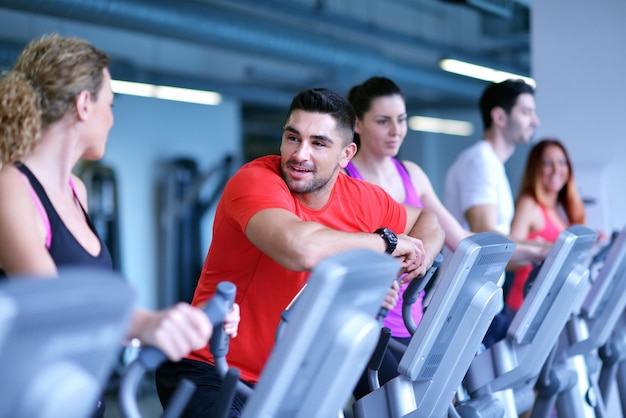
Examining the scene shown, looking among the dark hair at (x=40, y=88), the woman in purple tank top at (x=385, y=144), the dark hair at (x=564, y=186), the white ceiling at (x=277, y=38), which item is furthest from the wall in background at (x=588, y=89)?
the dark hair at (x=40, y=88)

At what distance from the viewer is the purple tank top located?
2.83 meters

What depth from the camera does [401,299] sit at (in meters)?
2.94

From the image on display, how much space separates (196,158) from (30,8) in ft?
14.4

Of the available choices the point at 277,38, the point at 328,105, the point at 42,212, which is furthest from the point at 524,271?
the point at 277,38

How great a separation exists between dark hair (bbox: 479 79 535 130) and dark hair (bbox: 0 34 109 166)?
2.45 m

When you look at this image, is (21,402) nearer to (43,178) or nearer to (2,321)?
(2,321)

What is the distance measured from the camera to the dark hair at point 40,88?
182cm

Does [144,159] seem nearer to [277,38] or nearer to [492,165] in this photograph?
[277,38]

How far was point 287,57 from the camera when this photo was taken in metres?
8.04

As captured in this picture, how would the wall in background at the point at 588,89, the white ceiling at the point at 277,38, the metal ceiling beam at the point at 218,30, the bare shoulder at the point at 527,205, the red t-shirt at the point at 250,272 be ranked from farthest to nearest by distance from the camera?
the white ceiling at the point at 277,38, the metal ceiling beam at the point at 218,30, the wall in background at the point at 588,89, the bare shoulder at the point at 527,205, the red t-shirt at the point at 250,272

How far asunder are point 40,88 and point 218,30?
5.23 m

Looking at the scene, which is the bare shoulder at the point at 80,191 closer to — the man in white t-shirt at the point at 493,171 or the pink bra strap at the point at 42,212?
the pink bra strap at the point at 42,212

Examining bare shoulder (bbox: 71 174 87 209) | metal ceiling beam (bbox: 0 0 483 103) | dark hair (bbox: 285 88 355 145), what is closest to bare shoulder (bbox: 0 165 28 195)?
bare shoulder (bbox: 71 174 87 209)

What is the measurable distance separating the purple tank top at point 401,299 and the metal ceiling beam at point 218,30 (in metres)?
3.16
